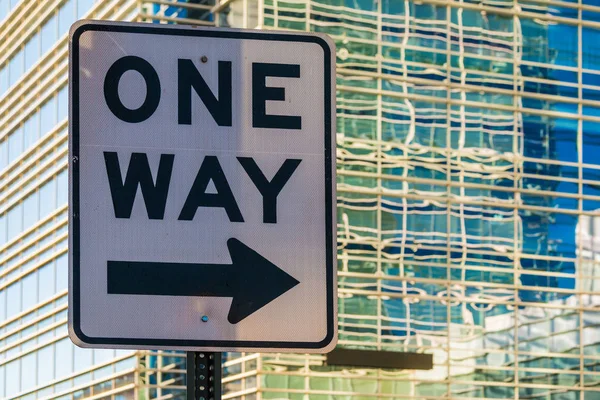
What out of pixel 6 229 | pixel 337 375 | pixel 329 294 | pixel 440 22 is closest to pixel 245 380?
pixel 337 375

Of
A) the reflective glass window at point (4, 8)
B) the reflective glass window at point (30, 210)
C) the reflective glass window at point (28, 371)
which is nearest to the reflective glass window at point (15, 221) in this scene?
the reflective glass window at point (30, 210)

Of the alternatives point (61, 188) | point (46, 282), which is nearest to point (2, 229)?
point (46, 282)

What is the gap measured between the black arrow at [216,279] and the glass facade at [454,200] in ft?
82.1

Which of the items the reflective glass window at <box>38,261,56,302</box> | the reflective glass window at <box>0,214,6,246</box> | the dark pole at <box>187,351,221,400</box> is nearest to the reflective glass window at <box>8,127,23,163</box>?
the reflective glass window at <box>0,214,6,246</box>

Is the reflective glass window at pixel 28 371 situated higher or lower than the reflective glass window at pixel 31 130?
lower

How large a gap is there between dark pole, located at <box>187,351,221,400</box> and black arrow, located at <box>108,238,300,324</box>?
0.10 metres

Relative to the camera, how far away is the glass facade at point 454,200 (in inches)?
1134

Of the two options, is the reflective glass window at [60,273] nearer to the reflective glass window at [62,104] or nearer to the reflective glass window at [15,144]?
the reflective glass window at [62,104]

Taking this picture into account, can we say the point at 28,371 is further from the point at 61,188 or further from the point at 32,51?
the point at 32,51

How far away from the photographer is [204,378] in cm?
306

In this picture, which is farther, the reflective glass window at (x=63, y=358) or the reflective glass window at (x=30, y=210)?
the reflective glass window at (x=30, y=210)

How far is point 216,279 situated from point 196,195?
0.18 m

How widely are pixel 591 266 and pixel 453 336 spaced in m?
3.39

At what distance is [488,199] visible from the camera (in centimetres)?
3025
